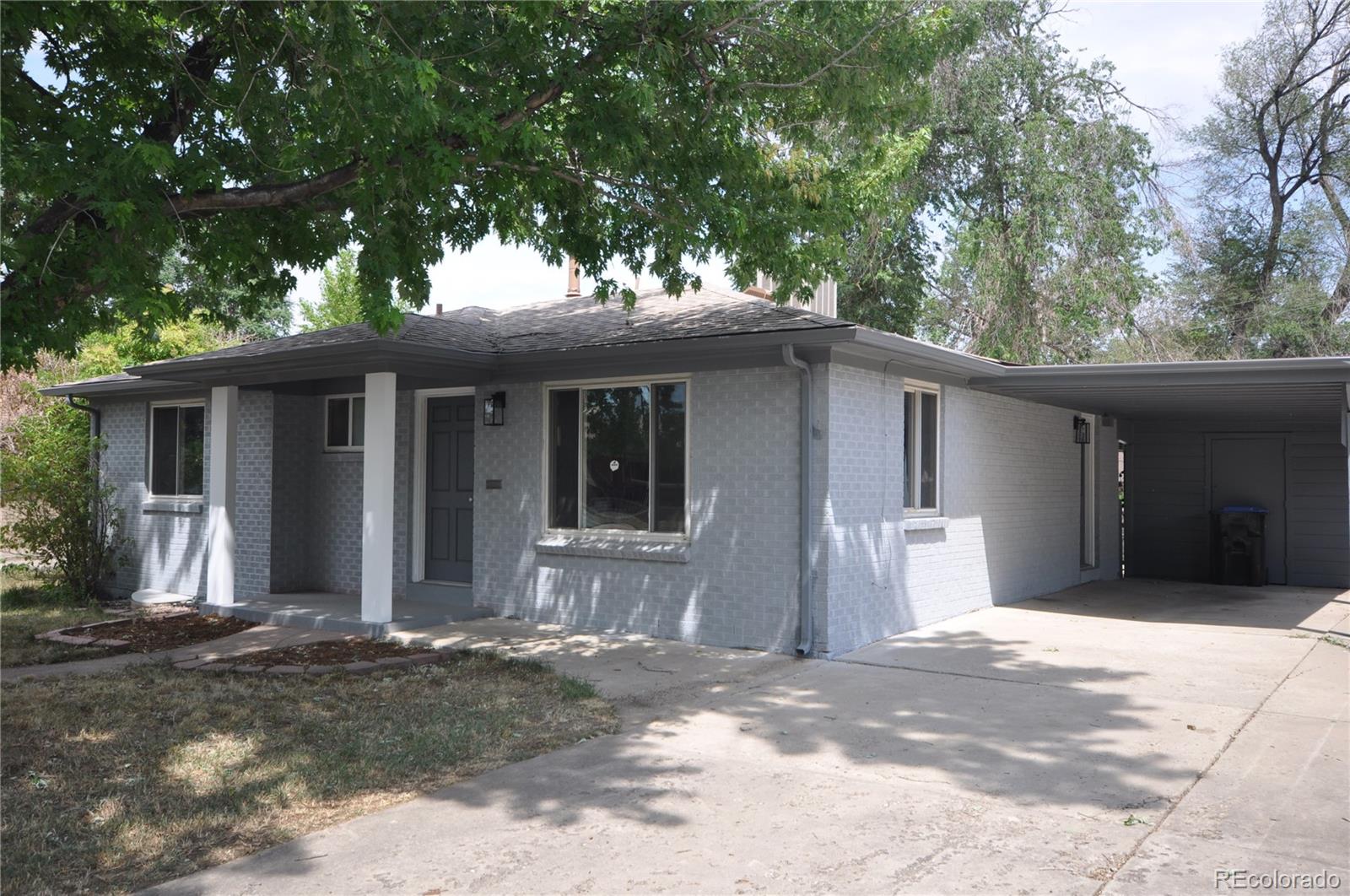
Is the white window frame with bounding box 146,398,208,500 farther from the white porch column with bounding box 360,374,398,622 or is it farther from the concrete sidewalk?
the concrete sidewalk

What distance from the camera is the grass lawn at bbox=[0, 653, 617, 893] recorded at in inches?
183

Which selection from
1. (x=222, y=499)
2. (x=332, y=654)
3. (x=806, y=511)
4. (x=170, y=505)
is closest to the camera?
(x=806, y=511)

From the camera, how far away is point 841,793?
17.5ft

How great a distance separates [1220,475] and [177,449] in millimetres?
15401

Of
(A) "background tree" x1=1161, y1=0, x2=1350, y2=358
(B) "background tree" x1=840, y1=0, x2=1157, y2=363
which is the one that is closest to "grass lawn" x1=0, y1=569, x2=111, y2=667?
(B) "background tree" x1=840, y1=0, x2=1157, y2=363

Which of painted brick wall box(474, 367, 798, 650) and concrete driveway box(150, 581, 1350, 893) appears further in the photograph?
painted brick wall box(474, 367, 798, 650)

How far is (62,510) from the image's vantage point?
13258mm

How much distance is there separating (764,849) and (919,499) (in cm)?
660

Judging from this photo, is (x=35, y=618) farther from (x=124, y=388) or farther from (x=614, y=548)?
(x=614, y=548)

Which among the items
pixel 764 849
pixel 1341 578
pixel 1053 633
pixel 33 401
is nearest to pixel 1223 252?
pixel 1341 578

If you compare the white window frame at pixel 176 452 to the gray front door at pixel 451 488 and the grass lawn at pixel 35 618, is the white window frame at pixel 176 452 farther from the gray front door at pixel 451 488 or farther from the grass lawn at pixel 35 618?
the gray front door at pixel 451 488

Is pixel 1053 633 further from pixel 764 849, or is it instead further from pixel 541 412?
pixel 764 849

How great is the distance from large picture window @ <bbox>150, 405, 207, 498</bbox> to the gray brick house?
0.04 meters

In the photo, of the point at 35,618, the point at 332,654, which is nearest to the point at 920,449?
the point at 332,654
